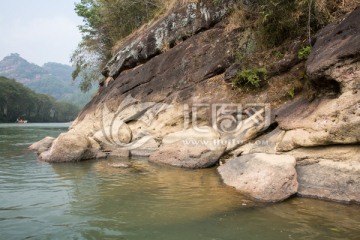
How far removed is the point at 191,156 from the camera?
10453mm

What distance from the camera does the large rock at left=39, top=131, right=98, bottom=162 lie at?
12.3 m

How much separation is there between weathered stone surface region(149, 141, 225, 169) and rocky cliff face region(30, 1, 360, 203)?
3 centimetres

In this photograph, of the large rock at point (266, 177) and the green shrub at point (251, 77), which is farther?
the green shrub at point (251, 77)

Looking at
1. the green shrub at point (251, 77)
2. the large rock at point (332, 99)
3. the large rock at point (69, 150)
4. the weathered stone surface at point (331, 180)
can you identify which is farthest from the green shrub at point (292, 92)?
the large rock at point (69, 150)

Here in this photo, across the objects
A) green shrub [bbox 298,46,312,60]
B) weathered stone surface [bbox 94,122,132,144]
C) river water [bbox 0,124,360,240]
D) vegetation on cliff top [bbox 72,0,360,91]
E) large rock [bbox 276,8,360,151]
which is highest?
vegetation on cliff top [bbox 72,0,360,91]

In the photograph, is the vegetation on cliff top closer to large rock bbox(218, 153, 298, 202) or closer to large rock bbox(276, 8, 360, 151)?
large rock bbox(276, 8, 360, 151)

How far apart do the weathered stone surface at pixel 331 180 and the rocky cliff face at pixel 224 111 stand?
0.07ft

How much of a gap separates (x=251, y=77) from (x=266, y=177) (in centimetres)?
519

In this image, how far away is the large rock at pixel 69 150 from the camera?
1232 centimetres

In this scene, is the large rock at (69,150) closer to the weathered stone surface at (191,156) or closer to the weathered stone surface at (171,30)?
the weathered stone surface at (191,156)

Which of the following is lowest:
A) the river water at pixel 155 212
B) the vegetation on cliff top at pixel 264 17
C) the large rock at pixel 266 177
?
the river water at pixel 155 212

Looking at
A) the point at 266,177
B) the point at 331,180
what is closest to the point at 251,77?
the point at 266,177

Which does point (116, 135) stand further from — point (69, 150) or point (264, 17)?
point (264, 17)

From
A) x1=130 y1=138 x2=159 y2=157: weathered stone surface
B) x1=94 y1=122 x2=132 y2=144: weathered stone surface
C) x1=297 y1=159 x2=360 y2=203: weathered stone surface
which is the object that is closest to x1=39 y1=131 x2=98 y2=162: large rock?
x1=94 y1=122 x2=132 y2=144: weathered stone surface
